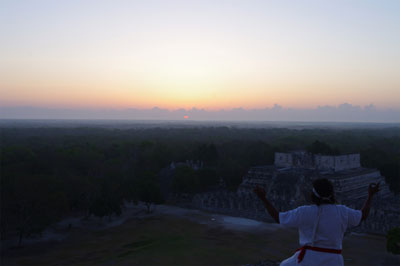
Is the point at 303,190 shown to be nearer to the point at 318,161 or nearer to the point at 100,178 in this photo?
the point at 318,161

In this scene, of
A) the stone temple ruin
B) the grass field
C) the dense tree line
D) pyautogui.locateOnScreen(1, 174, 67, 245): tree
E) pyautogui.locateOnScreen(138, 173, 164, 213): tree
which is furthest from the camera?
pyautogui.locateOnScreen(138, 173, 164, 213): tree

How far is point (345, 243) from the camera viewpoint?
65.4 feet

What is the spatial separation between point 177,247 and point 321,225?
16410 millimetres

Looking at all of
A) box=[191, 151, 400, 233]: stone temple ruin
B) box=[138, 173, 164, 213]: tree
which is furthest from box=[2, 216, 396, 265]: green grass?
box=[138, 173, 164, 213]: tree

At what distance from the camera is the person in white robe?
11.7 ft

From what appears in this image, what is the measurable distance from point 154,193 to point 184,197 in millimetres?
6600

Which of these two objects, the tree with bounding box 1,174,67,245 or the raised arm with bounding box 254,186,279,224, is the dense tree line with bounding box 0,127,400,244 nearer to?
the tree with bounding box 1,174,67,245

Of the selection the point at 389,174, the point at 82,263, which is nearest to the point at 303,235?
the point at 82,263

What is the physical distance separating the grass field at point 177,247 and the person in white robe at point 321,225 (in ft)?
44.9

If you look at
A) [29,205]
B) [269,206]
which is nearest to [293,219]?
[269,206]

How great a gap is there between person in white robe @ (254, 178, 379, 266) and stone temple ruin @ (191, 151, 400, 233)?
2121 cm

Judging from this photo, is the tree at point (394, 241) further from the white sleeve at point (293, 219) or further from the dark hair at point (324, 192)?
the white sleeve at point (293, 219)

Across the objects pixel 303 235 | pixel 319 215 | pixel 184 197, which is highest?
pixel 319 215

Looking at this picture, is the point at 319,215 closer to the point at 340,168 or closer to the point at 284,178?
the point at 284,178
